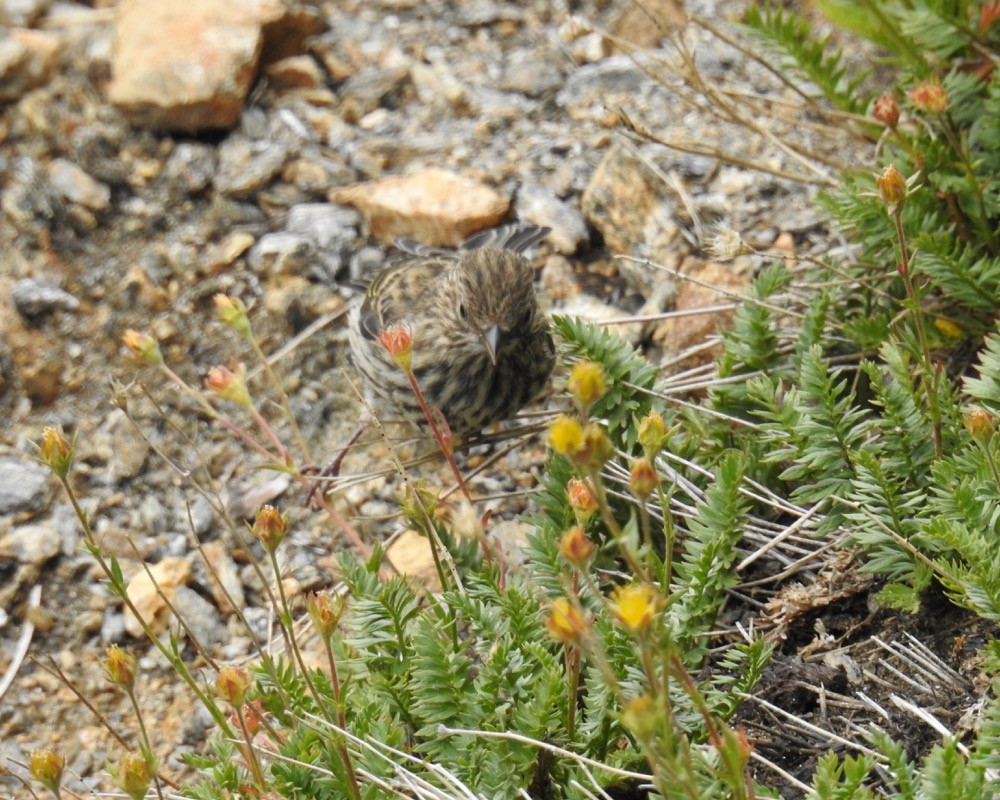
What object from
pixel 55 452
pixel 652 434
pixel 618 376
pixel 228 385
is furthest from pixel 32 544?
pixel 652 434

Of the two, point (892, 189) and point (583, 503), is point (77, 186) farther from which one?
point (892, 189)

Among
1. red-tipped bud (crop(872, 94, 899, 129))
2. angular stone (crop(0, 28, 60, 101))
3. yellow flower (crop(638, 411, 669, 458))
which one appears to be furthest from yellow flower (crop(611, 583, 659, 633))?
angular stone (crop(0, 28, 60, 101))

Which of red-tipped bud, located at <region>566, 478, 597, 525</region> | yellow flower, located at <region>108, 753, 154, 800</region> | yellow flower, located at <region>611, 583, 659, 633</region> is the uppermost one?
yellow flower, located at <region>611, 583, 659, 633</region>

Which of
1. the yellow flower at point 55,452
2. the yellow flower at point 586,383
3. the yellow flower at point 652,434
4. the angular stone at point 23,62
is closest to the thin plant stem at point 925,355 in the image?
the yellow flower at point 652,434

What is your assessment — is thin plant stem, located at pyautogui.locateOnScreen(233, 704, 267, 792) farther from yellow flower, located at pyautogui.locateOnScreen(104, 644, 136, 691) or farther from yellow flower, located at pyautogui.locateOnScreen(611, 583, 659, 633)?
yellow flower, located at pyautogui.locateOnScreen(611, 583, 659, 633)

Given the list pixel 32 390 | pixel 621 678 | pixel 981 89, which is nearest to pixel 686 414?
pixel 621 678

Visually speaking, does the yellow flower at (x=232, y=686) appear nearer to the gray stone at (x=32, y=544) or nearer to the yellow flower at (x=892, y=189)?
the yellow flower at (x=892, y=189)
